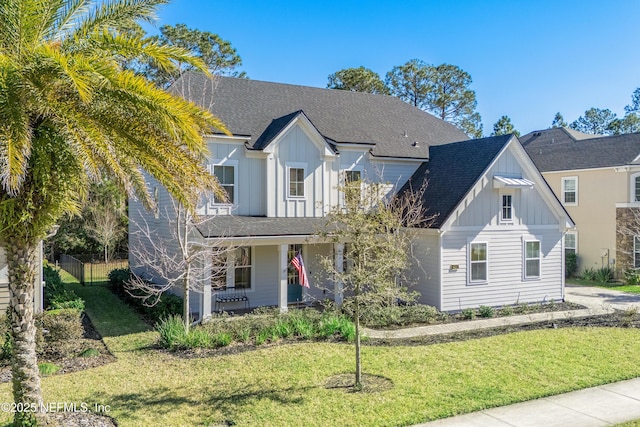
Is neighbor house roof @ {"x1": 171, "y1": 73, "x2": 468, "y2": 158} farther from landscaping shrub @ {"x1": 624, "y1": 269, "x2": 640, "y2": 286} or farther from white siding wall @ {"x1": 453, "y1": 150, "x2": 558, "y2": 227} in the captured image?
landscaping shrub @ {"x1": 624, "y1": 269, "x2": 640, "y2": 286}

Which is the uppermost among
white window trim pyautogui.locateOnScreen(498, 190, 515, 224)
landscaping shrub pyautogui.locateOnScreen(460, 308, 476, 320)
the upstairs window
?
the upstairs window

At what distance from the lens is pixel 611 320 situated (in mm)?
16500

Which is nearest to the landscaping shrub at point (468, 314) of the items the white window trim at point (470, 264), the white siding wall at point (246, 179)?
the white window trim at point (470, 264)

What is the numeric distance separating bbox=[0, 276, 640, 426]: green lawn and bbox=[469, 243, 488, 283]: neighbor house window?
4187 millimetres

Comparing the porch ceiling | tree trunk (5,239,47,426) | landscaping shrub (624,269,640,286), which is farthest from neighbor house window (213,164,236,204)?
landscaping shrub (624,269,640,286)

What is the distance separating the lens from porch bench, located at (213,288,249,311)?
1722 centimetres

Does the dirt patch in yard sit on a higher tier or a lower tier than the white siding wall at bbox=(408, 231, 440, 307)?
lower

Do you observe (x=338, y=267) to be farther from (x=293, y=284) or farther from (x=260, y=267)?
(x=293, y=284)

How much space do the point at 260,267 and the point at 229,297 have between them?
5.28 ft

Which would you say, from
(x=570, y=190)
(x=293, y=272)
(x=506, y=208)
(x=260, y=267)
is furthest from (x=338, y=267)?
(x=570, y=190)

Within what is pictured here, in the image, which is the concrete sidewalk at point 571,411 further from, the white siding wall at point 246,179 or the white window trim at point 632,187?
the white window trim at point 632,187

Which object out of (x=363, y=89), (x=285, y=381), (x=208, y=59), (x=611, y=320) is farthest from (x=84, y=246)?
(x=611, y=320)

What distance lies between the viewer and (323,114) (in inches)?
850

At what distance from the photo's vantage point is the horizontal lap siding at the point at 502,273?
1770 cm
